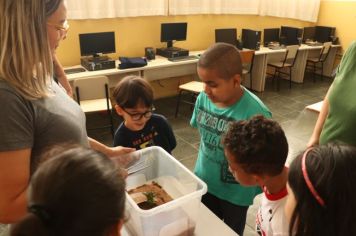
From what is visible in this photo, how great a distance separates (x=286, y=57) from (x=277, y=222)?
16.9 feet

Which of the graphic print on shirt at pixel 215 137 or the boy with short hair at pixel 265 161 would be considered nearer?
the boy with short hair at pixel 265 161

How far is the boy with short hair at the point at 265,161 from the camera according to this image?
1044 millimetres

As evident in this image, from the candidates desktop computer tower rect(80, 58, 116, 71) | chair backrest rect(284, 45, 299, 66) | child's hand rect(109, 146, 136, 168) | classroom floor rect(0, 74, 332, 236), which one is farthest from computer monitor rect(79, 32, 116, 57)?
chair backrest rect(284, 45, 299, 66)

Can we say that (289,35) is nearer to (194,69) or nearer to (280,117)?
(280,117)

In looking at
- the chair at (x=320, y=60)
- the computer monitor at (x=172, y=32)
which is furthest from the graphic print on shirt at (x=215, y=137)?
the chair at (x=320, y=60)

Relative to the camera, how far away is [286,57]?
559 cm

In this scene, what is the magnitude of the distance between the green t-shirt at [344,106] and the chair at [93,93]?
2.40 meters

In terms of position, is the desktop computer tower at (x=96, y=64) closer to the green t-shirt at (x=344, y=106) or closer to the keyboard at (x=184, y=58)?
the keyboard at (x=184, y=58)

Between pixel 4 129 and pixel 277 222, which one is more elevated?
pixel 4 129

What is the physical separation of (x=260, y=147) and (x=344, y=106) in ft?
1.82

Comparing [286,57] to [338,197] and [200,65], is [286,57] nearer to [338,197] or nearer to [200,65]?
[200,65]

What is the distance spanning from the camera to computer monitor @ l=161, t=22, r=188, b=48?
448 centimetres

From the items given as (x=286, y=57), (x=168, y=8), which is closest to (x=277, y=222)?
(x=168, y=8)

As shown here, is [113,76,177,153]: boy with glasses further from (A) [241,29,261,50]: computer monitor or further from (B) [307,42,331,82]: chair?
(B) [307,42,331,82]: chair
